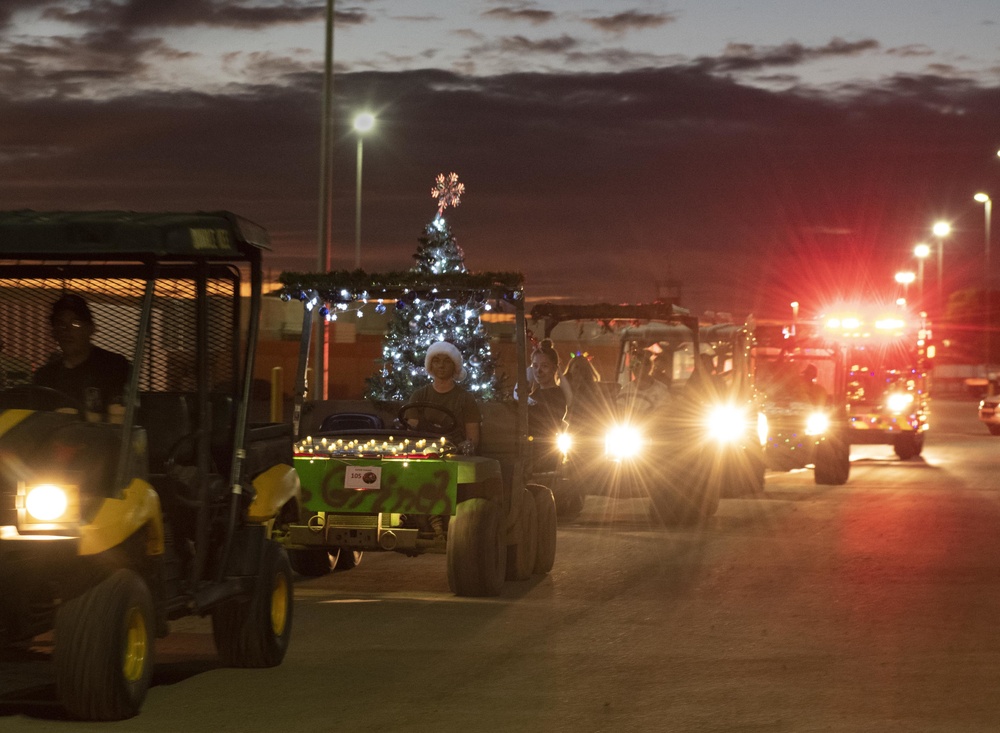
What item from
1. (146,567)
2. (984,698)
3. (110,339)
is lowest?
(984,698)

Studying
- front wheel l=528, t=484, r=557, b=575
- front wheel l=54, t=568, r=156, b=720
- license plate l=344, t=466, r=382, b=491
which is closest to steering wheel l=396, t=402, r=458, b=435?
license plate l=344, t=466, r=382, b=491

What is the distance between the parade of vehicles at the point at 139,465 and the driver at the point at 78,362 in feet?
0.53

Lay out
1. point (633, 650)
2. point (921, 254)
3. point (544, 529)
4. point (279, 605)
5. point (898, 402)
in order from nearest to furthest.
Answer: point (279, 605)
point (633, 650)
point (544, 529)
point (898, 402)
point (921, 254)

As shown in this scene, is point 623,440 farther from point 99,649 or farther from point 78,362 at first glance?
point 99,649

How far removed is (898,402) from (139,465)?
22909 millimetres

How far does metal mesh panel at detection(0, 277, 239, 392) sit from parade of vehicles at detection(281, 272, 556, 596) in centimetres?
320

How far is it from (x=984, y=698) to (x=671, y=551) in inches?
276

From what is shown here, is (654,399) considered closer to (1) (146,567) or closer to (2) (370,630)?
(2) (370,630)

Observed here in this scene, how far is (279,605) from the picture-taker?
30.8 ft

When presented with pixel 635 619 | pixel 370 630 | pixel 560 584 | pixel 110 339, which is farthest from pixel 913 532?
pixel 110 339

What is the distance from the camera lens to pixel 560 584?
13.1 meters

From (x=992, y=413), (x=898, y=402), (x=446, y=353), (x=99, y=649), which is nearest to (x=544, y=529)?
(x=446, y=353)

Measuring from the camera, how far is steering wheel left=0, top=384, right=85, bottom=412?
26.4ft

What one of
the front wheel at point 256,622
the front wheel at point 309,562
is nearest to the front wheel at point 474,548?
the front wheel at point 309,562
